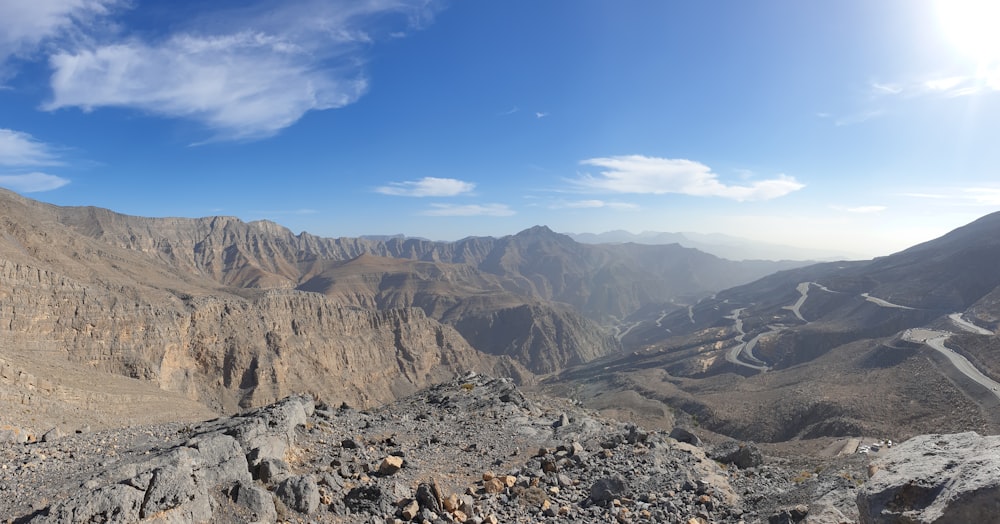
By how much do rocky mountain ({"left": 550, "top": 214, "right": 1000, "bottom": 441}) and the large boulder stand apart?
3856 cm

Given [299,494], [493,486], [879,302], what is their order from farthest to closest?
[879,302] → [493,486] → [299,494]

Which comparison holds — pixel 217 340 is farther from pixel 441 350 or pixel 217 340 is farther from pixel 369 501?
pixel 369 501

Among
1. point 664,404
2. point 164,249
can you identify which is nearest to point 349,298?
point 164,249

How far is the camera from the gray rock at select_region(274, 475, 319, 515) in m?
9.34

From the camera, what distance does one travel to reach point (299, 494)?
950cm

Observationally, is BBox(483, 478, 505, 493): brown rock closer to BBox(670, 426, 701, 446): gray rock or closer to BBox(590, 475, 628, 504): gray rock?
BBox(590, 475, 628, 504): gray rock

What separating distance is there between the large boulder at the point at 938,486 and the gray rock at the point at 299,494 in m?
9.46

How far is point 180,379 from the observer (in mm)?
57812

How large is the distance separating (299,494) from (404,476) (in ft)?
11.5

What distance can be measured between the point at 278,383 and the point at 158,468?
6501cm

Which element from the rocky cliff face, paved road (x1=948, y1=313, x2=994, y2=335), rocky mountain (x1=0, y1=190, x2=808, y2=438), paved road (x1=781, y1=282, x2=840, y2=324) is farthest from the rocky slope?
paved road (x1=781, y1=282, x2=840, y2=324)

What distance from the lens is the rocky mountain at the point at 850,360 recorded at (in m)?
44.4

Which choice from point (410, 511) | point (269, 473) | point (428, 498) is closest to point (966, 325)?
point (428, 498)

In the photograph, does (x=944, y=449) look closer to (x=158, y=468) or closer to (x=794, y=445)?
(x=158, y=468)
